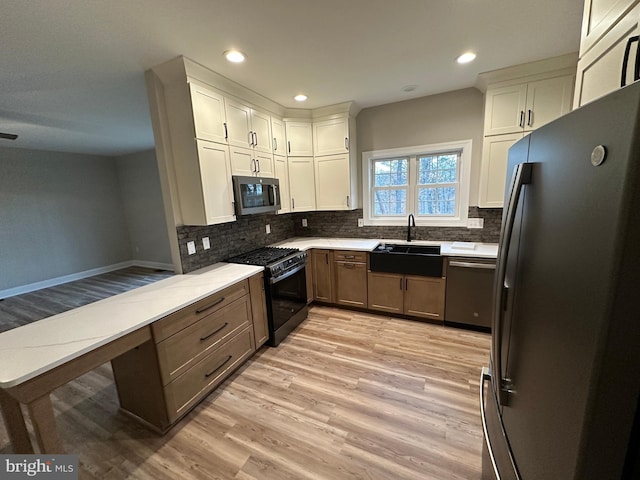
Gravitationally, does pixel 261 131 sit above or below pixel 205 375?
above

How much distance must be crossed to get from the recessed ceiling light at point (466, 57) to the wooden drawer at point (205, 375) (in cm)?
311

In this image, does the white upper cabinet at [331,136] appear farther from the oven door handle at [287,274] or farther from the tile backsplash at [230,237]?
the oven door handle at [287,274]

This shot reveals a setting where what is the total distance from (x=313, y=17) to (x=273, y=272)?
6.62ft

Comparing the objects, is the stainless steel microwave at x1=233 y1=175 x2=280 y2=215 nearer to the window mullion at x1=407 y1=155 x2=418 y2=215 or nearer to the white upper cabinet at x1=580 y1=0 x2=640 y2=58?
the window mullion at x1=407 y1=155 x2=418 y2=215

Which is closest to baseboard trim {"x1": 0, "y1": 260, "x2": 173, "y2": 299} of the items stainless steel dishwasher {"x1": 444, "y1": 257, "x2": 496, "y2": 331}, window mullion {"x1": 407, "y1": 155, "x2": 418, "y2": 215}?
window mullion {"x1": 407, "y1": 155, "x2": 418, "y2": 215}

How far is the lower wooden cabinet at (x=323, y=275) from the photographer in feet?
11.1

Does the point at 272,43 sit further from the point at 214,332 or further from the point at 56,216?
the point at 56,216

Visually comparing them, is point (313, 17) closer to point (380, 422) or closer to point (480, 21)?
point (480, 21)

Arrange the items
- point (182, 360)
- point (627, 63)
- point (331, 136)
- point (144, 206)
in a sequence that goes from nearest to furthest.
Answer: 1. point (627, 63)
2. point (182, 360)
3. point (331, 136)
4. point (144, 206)

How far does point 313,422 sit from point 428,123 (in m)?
3.37

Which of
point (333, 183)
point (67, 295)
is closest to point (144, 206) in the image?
point (67, 295)

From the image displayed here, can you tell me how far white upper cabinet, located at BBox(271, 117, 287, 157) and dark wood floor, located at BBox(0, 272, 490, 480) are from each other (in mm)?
2348

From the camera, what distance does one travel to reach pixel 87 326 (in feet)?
4.82

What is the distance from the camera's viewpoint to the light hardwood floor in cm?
151
